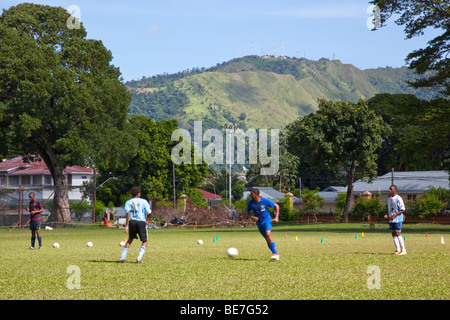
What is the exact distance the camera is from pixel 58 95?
4712 cm

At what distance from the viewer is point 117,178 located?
270 feet

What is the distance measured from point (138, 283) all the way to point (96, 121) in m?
39.2

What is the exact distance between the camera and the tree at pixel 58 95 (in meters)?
45.3

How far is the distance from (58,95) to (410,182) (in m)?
46.9

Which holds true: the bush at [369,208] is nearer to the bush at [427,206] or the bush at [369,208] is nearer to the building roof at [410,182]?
the bush at [427,206]

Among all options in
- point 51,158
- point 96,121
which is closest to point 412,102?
point 96,121

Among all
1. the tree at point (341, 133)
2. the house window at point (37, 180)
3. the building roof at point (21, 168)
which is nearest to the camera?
the tree at point (341, 133)

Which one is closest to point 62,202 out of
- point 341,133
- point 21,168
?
point 341,133

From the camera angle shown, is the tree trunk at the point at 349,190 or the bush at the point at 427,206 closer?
the bush at the point at 427,206

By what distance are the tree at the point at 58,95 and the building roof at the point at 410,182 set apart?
36686mm

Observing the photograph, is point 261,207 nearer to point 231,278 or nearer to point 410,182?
point 231,278

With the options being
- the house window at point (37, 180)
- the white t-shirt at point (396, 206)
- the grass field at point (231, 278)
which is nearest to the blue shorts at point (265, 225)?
the grass field at point (231, 278)
